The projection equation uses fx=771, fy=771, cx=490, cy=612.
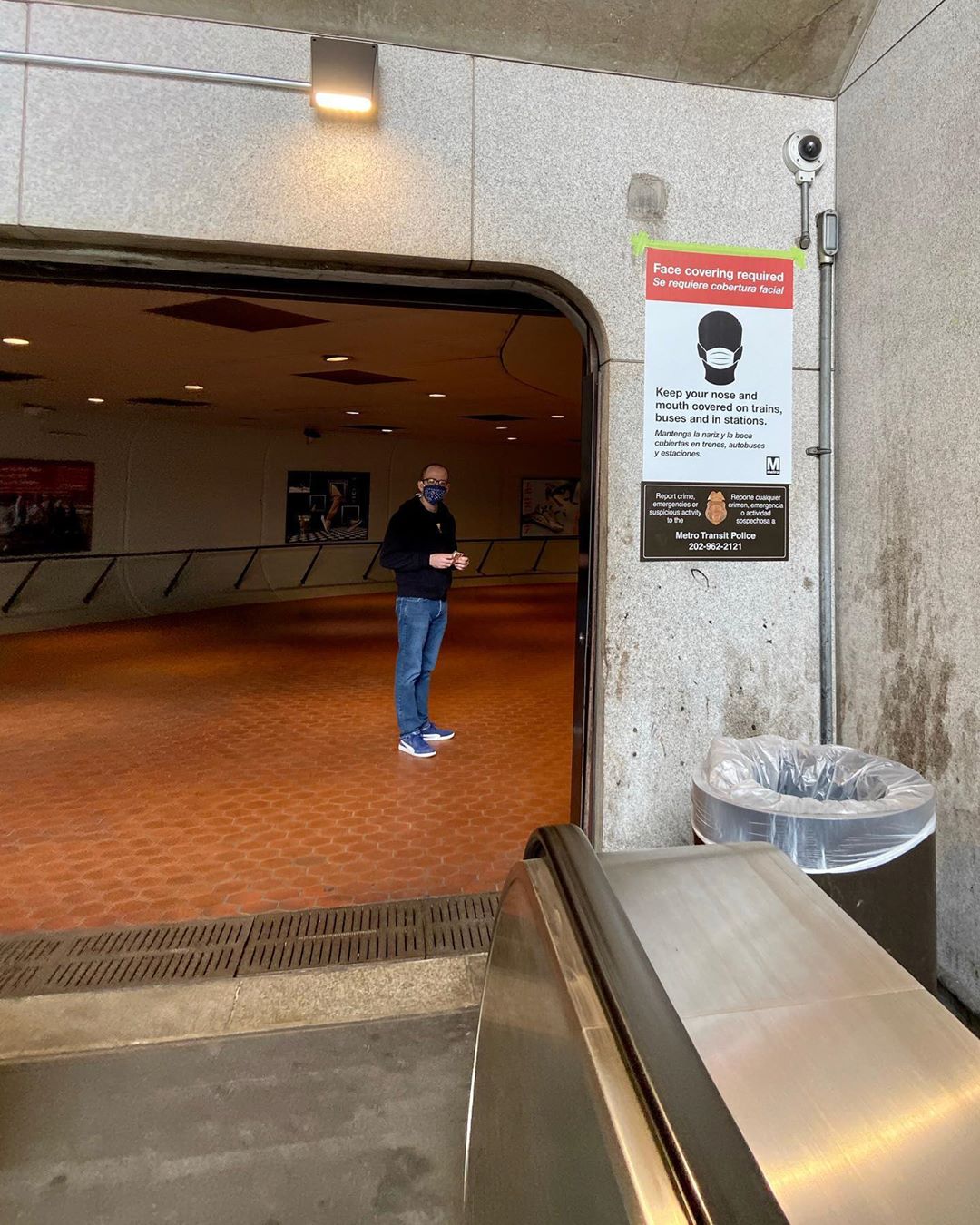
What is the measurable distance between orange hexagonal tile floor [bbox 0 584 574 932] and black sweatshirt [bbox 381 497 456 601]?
1063mm

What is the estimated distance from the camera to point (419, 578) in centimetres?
470

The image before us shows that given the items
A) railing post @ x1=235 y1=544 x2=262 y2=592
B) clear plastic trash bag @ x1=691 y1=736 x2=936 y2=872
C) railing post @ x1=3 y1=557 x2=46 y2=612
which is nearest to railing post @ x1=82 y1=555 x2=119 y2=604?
railing post @ x1=3 y1=557 x2=46 y2=612

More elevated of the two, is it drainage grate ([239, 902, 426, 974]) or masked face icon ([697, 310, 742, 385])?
masked face icon ([697, 310, 742, 385])

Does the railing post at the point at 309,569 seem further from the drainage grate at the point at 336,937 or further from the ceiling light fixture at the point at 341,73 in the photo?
the ceiling light fixture at the point at 341,73

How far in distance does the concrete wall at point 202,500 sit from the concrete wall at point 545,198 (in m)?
8.52

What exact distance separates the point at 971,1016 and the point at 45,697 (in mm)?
6360

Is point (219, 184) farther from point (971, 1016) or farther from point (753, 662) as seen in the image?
point (971, 1016)

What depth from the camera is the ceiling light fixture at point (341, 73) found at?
246 centimetres

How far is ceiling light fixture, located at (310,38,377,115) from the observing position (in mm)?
2465

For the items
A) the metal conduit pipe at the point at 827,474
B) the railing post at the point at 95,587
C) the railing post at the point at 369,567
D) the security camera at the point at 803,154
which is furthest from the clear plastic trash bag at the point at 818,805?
the railing post at the point at 369,567

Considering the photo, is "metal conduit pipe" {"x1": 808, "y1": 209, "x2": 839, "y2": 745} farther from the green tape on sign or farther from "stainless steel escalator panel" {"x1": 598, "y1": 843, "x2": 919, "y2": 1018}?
"stainless steel escalator panel" {"x1": 598, "y1": 843, "x2": 919, "y2": 1018}

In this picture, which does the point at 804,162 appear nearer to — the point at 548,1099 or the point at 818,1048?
the point at 818,1048

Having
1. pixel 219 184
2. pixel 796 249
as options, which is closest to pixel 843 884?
pixel 796 249

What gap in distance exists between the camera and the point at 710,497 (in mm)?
2812
